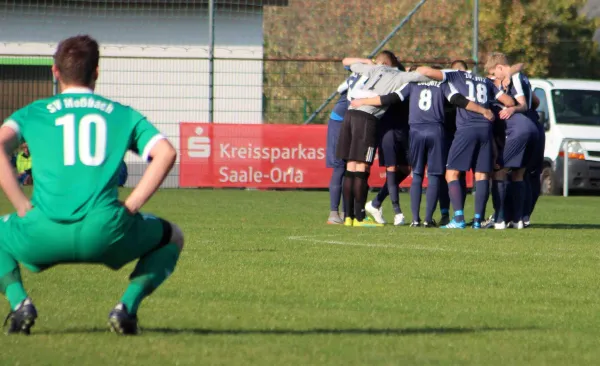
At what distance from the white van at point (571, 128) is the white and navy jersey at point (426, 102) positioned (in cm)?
1008

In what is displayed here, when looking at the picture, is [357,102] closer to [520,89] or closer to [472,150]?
[472,150]

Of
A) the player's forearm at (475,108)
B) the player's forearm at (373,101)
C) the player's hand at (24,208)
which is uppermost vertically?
the player's forearm at (373,101)

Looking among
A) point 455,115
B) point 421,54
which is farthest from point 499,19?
point 455,115

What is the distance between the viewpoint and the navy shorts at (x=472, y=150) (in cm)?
1454

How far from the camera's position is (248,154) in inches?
937

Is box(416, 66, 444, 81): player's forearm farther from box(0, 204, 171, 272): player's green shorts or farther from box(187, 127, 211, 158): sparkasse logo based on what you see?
box(187, 127, 211, 158): sparkasse logo

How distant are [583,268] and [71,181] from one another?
5.38 metres

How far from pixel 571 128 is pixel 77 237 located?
20.1 meters

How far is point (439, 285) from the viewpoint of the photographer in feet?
28.2

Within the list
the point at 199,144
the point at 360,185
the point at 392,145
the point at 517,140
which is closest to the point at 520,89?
the point at 517,140

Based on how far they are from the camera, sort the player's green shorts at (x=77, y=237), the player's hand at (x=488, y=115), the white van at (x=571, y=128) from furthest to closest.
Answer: the white van at (x=571, y=128), the player's hand at (x=488, y=115), the player's green shorts at (x=77, y=237)

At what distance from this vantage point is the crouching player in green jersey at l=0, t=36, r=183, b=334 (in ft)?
18.7

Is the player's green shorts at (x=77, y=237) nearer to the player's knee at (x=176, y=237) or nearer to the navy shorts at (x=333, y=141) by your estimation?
the player's knee at (x=176, y=237)

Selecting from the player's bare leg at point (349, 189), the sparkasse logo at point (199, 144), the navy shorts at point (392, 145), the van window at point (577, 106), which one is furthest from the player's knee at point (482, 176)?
the van window at point (577, 106)
